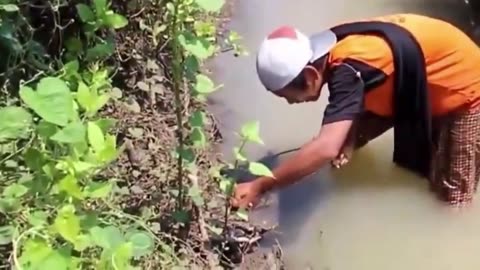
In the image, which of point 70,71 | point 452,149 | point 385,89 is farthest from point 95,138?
point 452,149

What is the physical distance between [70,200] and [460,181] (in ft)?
5.02

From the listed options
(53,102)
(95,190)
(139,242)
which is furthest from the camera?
(139,242)

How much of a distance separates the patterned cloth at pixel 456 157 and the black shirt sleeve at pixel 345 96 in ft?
1.28

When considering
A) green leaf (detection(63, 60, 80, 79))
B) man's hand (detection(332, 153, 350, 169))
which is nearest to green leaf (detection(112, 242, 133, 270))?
green leaf (detection(63, 60, 80, 79))

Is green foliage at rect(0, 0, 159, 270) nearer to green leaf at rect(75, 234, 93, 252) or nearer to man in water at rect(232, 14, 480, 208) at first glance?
green leaf at rect(75, 234, 93, 252)

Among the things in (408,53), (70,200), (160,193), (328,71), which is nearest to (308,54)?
(328,71)

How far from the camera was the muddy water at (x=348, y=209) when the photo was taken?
3.05m

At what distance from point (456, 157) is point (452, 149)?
3cm

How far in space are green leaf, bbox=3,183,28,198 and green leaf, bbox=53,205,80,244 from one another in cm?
27

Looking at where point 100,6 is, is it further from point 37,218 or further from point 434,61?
point 434,61

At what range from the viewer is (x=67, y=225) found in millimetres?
1917

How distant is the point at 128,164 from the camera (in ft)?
10.3

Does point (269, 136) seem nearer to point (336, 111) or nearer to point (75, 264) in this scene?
point (336, 111)

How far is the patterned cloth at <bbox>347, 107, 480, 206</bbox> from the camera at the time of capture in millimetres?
3139
